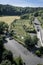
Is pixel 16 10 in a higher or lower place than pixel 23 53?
higher

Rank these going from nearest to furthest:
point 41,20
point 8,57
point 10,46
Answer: point 8,57
point 10,46
point 41,20

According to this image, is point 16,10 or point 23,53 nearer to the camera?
point 23,53

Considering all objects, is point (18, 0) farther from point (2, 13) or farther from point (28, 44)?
point (28, 44)

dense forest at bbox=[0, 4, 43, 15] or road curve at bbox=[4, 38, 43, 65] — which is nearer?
road curve at bbox=[4, 38, 43, 65]

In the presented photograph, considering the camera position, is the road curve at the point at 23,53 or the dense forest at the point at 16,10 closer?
the road curve at the point at 23,53

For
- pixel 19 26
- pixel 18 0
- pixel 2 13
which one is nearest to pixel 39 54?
pixel 19 26

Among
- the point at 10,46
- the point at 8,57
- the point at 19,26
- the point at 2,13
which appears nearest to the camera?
the point at 8,57

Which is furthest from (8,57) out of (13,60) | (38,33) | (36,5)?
(36,5)

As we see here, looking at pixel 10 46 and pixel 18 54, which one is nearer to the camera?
pixel 18 54
